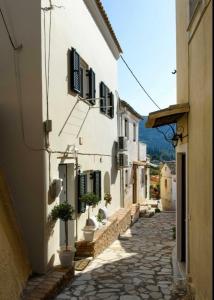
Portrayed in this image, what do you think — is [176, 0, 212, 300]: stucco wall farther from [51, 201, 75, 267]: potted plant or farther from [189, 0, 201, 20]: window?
[51, 201, 75, 267]: potted plant

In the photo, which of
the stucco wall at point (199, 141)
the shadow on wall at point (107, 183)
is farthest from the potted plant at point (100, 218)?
the stucco wall at point (199, 141)

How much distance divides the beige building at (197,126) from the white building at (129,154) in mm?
10436

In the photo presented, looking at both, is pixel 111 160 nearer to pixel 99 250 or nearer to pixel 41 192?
pixel 99 250

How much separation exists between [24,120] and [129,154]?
51.5 ft

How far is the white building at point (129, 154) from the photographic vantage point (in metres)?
20.2

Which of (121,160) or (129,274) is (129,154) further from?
(129,274)

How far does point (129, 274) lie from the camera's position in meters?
10.0

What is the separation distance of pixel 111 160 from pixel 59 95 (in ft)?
27.3

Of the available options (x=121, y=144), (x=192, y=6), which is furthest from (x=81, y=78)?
(x=121, y=144)

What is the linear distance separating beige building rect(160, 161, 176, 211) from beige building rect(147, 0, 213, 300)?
2419 centimetres

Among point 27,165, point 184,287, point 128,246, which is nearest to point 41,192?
point 27,165

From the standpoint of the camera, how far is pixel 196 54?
6902 mm

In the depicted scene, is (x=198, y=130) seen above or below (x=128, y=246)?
above

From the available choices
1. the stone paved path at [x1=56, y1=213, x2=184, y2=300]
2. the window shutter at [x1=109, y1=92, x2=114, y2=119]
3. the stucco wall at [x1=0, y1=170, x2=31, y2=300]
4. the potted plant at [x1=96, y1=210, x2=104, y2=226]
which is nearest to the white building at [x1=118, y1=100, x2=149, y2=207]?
the window shutter at [x1=109, y1=92, x2=114, y2=119]
